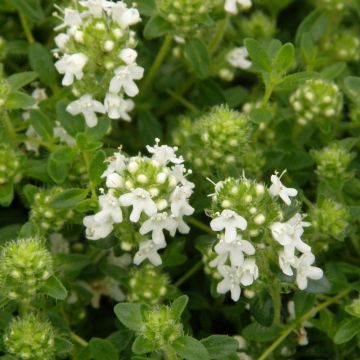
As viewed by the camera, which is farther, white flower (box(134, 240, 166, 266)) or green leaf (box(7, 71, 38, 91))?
green leaf (box(7, 71, 38, 91))

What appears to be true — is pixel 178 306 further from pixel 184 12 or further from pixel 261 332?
pixel 184 12

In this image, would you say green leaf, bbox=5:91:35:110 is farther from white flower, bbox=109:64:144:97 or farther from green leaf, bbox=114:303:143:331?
green leaf, bbox=114:303:143:331

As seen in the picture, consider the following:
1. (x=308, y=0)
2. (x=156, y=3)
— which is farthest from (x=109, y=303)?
(x=308, y=0)

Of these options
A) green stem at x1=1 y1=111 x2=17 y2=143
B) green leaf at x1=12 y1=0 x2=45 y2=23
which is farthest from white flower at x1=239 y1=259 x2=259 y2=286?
green leaf at x1=12 y1=0 x2=45 y2=23

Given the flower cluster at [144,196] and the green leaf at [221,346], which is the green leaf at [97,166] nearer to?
the flower cluster at [144,196]

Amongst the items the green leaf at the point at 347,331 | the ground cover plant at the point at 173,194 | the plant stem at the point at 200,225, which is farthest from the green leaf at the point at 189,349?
the plant stem at the point at 200,225

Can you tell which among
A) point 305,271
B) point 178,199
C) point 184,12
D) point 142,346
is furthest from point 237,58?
point 142,346
